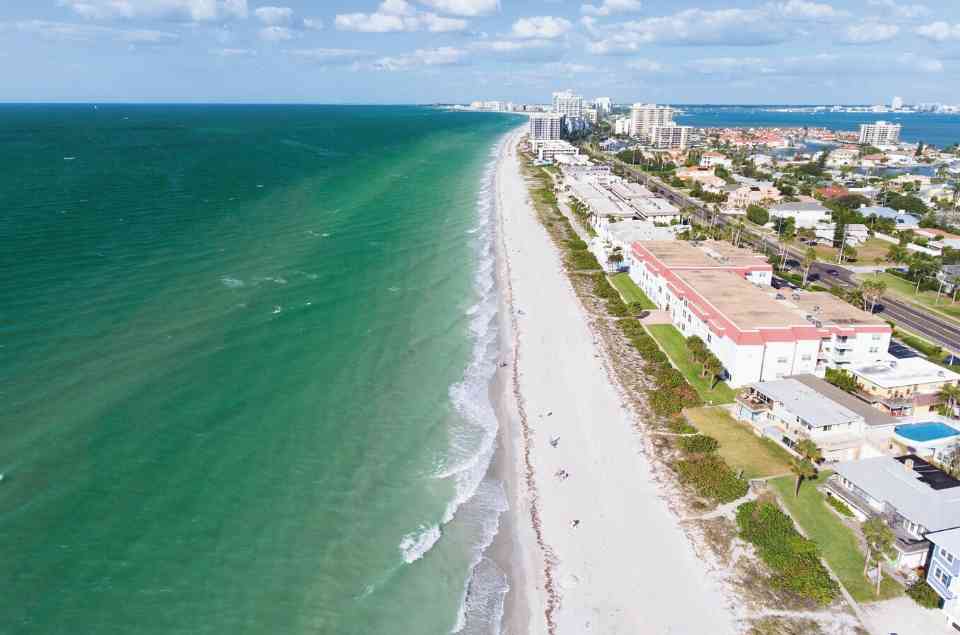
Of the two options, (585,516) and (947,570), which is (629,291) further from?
(947,570)

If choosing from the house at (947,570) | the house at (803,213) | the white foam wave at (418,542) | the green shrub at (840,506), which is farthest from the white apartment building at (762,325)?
the house at (803,213)

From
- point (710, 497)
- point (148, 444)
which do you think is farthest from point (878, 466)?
point (148, 444)

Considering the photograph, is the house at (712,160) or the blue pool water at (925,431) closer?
the blue pool water at (925,431)

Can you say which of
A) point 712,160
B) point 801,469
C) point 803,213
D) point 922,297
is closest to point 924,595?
point 801,469

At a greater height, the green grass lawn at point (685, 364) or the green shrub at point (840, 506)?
the green grass lawn at point (685, 364)

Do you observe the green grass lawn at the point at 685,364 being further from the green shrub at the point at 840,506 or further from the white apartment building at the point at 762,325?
the green shrub at the point at 840,506
